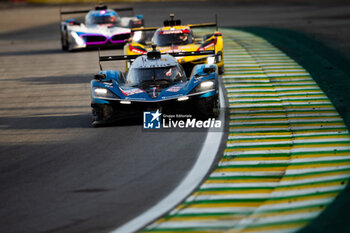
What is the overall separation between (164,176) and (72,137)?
3.32 meters

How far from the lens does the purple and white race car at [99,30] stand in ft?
81.6

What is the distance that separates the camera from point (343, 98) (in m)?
13.9

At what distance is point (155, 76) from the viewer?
13.2m

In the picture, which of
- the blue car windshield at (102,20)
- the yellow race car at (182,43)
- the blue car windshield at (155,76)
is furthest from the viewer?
the blue car windshield at (102,20)

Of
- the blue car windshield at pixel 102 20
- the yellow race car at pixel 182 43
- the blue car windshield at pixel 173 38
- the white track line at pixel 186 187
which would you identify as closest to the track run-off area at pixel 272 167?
the white track line at pixel 186 187

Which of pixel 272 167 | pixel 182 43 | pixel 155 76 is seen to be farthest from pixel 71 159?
pixel 182 43

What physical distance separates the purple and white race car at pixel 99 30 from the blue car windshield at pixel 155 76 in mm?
11573

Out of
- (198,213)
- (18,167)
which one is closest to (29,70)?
(18,167)

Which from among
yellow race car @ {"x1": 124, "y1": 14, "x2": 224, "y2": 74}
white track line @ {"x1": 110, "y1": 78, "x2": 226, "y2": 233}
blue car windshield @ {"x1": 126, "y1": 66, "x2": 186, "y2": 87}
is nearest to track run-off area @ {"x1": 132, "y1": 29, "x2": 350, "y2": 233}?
white track line @ {"x1": 110, "y1": 78, "x2": 226, "y2": 233}

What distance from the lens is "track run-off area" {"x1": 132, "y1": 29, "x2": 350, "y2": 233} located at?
725 centimetres

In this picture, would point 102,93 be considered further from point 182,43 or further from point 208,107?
point 182,43

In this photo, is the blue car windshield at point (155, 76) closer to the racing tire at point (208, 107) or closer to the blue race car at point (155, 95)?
the blue race car at point (155, 95)

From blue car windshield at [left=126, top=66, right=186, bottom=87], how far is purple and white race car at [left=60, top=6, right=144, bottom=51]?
11.6 meters

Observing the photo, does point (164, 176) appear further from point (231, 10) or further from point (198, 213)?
point (231, 10)
